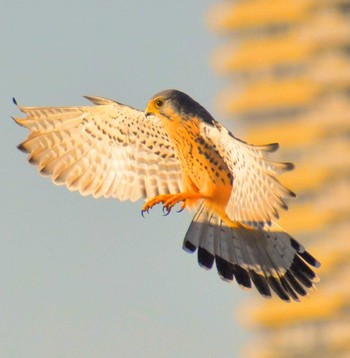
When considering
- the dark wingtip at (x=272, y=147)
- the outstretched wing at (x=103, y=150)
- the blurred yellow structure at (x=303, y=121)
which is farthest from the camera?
the blurred yellow structure at (x=303, y=121)

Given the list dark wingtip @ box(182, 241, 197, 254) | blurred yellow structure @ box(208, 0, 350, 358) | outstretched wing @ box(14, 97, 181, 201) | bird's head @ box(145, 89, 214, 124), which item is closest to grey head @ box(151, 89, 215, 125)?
bird's head @ box(145, 89, 214, 124)

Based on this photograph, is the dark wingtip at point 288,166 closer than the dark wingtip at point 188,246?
Yes

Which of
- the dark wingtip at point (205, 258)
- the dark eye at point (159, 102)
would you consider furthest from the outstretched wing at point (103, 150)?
the dark wingtip at point (205, 258)

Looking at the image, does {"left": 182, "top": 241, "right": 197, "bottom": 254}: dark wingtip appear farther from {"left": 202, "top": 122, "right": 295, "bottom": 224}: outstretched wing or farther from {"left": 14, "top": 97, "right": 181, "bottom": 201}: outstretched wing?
{"left": 14, "top": 97, "right": 181, "bottom": 201}: outstretched wing

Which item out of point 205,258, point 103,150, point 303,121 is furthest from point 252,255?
point 303,121

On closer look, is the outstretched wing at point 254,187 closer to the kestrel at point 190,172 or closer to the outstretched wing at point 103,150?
the kestrel at point 190,172

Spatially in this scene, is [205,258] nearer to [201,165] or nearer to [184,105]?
[201,165]
